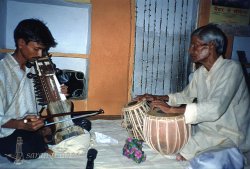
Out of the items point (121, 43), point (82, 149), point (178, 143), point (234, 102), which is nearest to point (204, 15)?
point (121, 43)

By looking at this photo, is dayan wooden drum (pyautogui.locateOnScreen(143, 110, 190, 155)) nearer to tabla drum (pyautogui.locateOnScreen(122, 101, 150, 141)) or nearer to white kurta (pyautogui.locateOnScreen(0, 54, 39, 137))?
tabla drum (pyautogui.locateOnScreen(122, 101, 150, 141))

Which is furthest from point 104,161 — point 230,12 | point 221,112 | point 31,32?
point 230,12

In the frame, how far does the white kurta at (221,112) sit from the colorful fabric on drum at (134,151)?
2.00 feet

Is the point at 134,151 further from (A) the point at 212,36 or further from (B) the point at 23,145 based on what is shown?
(A) the point at 212,36

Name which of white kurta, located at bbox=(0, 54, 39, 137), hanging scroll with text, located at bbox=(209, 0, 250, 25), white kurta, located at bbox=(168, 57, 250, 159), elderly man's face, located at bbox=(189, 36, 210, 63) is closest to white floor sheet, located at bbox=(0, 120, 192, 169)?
white kurta, located at bbox=(168, 57, 250, 159)

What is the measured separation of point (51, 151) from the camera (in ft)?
11.8

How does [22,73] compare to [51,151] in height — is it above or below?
above

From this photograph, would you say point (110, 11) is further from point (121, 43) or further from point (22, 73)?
point (22, 73)

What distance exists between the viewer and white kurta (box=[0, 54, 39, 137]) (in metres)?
3.26

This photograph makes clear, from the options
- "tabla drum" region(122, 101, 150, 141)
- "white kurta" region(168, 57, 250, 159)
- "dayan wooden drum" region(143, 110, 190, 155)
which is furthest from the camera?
"tabla drum" region(122, 101, 150, 141)

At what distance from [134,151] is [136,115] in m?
0.58

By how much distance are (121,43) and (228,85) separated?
9.20 feet

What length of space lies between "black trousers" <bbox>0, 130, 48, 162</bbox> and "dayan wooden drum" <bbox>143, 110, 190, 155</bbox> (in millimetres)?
1498

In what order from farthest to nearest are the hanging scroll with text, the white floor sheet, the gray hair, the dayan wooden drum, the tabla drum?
the hanging scroll with text, the tabla drum, the gray hair, the dayan wooden drum, the white floor sheet
